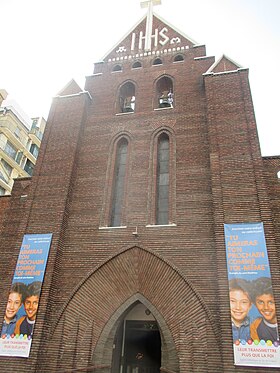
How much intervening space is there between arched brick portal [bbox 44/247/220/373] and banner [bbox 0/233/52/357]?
0.78 meters

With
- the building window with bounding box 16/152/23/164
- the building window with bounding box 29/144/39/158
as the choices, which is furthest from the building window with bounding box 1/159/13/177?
the building window with bounding box 29/144/39/158

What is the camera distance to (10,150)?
94.3 ft

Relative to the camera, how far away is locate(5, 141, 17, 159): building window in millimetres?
28256

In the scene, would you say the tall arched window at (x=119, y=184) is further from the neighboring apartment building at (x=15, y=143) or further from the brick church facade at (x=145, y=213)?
the neighboring apartment building at (x=15, y=143)

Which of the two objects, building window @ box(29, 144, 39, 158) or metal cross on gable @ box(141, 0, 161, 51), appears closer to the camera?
metal cross on gable @ box(141, 0, 161, 51)

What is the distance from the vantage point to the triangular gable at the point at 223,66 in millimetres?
12328

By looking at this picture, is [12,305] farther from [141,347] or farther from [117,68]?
[117,68]

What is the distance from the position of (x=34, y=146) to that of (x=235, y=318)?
2784cm

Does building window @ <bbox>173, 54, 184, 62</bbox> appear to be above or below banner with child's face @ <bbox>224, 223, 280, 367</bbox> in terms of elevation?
above

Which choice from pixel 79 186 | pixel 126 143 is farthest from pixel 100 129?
pixel 79 186

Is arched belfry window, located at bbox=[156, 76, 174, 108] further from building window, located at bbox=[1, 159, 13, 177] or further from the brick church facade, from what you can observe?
building window, located at bbox=[1, 159, 13, 177]

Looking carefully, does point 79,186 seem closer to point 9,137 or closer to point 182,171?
point 182,171

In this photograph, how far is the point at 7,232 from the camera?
1184cm

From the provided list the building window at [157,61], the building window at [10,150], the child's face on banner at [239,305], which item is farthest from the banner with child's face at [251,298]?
the building window at [10,150]
